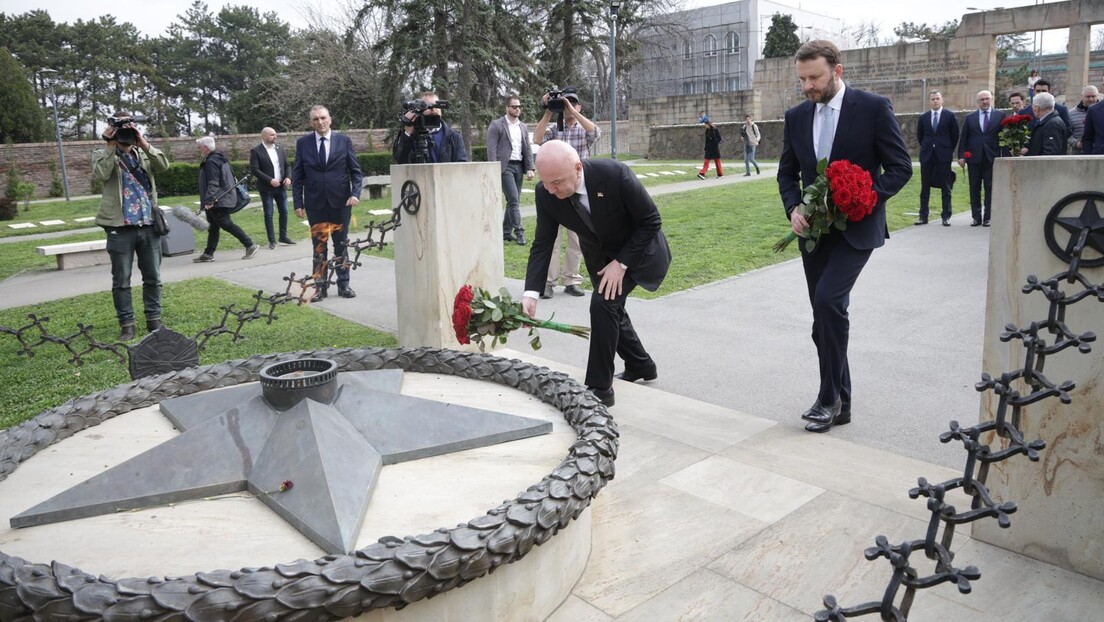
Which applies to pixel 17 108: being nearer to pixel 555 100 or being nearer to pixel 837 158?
pixel 555 100

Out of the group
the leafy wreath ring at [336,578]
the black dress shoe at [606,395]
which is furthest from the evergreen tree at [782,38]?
the leafy wreath ring at [336,578]

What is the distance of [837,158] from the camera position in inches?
178

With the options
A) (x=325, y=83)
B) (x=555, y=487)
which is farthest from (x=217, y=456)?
(x=325, y=83)

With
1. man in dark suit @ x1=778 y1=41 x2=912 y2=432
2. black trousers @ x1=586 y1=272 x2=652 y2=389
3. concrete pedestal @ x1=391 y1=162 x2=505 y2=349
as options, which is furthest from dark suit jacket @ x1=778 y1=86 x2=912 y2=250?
concrete pedestal @ x1=391 y1=162 x2=505 y2=349

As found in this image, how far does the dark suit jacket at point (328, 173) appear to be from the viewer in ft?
28.5

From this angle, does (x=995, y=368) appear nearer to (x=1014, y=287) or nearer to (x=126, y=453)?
(x=1014, y=287)

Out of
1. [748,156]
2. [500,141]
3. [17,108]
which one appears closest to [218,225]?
[500,141]

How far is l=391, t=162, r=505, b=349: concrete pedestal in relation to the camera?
18.9 feet

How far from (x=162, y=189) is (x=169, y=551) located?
28749 mm

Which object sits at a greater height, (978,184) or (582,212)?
(582,212)

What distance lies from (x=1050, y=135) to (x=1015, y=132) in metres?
Answer: 0.59

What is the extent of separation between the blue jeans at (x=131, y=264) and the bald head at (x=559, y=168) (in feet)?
15.1

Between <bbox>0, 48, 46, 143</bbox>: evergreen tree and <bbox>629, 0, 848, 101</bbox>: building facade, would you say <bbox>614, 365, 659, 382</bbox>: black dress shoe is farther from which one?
<bbox>629, 0, 848, 101</bbox>: building facade

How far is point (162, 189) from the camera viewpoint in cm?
2841
